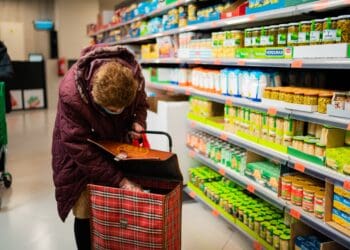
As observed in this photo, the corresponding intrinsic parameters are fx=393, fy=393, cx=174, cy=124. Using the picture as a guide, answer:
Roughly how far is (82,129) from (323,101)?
138cm

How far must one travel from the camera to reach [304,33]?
241cm

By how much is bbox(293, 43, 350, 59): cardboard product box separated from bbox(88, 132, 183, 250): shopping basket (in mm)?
1055

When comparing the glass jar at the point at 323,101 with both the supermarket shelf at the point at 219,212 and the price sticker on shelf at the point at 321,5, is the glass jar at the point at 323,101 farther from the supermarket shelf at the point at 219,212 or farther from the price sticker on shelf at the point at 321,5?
the supermarket shelf at the point at 219,212

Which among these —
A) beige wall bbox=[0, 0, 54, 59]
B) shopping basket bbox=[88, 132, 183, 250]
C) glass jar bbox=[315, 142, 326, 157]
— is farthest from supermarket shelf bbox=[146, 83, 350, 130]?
beige wall bbox=[0, 0, 54, 59]

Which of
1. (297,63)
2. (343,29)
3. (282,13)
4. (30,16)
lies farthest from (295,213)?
(30,16)

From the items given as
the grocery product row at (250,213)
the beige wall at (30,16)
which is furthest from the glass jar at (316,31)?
the beige wall at (30,16)

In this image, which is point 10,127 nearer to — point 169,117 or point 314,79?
point 169,117

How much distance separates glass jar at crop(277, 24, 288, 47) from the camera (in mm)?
2604

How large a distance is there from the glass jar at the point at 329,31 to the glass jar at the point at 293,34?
25 centimetres

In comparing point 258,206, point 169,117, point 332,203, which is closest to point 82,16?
point 169,117

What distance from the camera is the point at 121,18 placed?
6.89 meters

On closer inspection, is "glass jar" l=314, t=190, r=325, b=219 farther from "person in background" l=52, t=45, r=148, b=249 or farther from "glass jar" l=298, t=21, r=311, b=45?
"person in background" l=52, t=45, r=148, b=249

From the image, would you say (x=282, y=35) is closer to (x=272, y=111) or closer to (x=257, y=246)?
(x=272, y=111)

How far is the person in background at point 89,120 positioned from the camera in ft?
5.96
